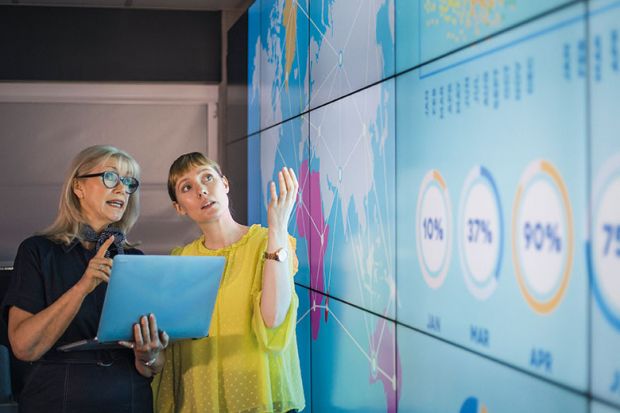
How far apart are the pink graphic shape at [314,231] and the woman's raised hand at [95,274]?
1308 mm

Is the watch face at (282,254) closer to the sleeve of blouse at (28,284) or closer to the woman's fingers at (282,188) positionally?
the woman's fingers at (282,188)

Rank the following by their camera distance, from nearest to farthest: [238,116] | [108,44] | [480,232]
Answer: [480,232] → [238,116] → [108,44]

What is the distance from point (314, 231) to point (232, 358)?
101 cm

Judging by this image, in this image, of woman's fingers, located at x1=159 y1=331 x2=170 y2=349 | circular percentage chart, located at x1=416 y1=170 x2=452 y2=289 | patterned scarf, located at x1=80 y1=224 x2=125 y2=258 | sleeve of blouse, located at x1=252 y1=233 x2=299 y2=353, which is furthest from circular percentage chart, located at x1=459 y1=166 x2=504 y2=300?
patterned scarf, located at x1=80 y1=224 x2=125 y2=258

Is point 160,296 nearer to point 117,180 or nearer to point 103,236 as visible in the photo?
point 103,236

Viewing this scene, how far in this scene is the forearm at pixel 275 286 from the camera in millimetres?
2674

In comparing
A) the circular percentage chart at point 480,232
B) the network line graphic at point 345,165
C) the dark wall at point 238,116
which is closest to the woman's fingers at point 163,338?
the network line graphic at point 345,165

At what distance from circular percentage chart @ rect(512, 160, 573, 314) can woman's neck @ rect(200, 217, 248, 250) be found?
120 cm

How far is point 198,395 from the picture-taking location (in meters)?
2.89

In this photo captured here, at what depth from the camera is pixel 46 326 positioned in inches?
94.3

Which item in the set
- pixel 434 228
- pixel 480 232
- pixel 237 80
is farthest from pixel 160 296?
pixel 237 80

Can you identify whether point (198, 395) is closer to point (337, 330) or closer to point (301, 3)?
point (337, 330)

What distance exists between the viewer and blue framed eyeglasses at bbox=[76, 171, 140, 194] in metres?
2.62

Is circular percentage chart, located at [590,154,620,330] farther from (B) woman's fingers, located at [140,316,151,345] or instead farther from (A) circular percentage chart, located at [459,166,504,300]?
(B) woman's fingers, located at [140,316,151,345]
